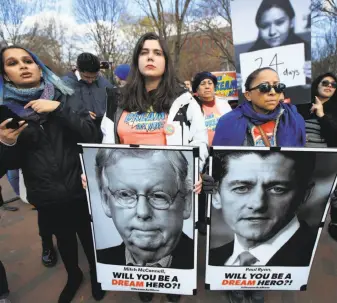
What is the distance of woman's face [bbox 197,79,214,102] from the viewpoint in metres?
3.18

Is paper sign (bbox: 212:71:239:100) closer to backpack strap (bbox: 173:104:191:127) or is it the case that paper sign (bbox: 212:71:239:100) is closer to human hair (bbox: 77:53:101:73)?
human hair (bbox: 77:53:101:73)

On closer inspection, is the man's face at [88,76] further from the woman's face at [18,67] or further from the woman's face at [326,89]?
the woman's face at [326,89]

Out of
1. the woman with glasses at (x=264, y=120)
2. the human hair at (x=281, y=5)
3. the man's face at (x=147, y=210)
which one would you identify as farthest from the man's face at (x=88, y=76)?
the human hair at (x=281, y=5)

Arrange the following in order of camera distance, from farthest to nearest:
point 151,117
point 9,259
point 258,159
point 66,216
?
point 9,259
point 66,216
point 151,117
point 258,159

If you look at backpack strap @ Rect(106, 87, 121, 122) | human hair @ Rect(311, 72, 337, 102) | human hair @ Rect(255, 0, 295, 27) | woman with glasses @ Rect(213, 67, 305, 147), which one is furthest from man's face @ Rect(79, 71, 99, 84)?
human hair @ Rect(311, 72, 337, 102)

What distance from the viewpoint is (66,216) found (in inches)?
78.5

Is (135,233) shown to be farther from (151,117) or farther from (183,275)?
(151,117)

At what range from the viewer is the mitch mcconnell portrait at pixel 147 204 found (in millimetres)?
1589

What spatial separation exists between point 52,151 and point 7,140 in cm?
30

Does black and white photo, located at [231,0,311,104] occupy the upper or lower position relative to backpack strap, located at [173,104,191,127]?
upper

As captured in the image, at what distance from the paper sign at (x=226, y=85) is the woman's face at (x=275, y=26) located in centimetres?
168

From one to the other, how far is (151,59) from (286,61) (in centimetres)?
191

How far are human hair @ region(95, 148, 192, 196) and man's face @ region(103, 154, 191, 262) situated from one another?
0.02 metres

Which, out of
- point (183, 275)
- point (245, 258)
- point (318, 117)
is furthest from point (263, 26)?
point (183, 275)
